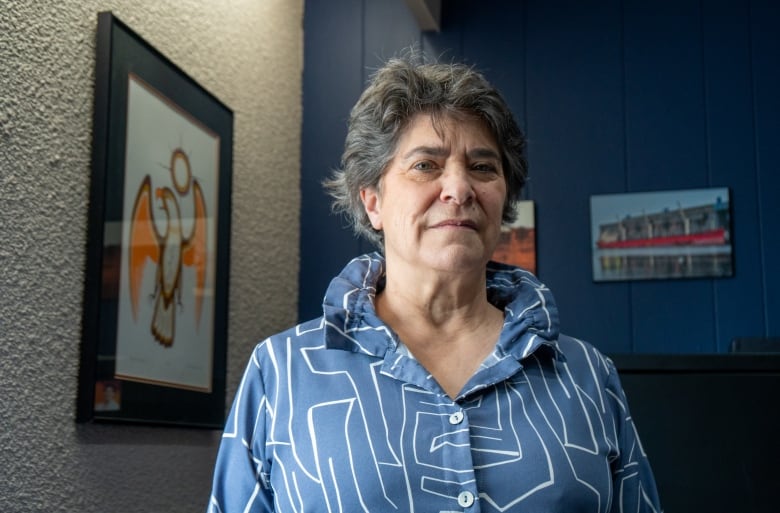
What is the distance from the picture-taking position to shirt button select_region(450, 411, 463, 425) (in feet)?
4.50

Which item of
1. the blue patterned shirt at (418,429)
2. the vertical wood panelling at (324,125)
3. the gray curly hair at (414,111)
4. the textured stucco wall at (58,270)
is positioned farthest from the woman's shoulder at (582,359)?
the vertical wood panelling at (324,125)

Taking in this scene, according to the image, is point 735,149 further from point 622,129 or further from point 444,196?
point 444,196

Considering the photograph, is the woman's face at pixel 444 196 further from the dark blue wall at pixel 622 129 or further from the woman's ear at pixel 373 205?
the dark blue wall at pixel 622 129

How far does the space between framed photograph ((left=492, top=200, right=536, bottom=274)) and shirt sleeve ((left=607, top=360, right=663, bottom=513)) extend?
138 cm

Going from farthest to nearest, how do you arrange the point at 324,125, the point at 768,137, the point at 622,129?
1. the point at 324,125
2. the point at 622,129
3. the point at 768,137

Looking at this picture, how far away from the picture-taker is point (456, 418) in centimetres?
137

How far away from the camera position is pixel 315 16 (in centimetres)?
325

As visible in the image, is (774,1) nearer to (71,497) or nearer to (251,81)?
(251,81)

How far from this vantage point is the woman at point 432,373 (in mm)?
1345

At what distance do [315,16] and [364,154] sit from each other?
68.5 inches

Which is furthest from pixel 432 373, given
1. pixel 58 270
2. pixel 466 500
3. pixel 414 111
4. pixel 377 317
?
pixel 58 270

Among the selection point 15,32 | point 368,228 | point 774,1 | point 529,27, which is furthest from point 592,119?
point 15,32

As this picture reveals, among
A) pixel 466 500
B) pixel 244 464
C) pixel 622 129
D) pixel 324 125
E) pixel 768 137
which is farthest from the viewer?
pixel 324 125

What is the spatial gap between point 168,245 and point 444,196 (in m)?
0.99
